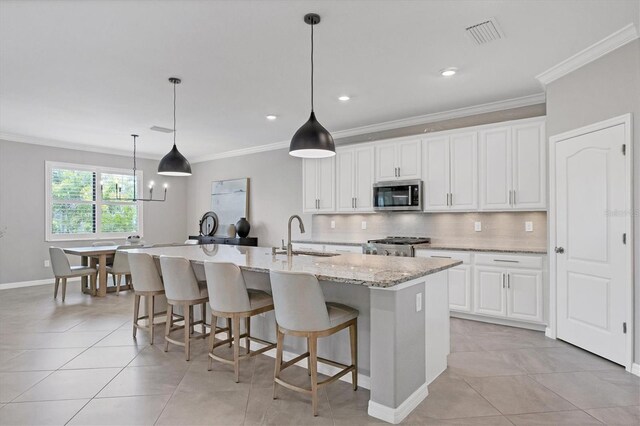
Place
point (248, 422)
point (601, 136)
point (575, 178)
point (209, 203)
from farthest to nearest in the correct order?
point (209, 203), point (575, 178), point (601, 136), point (248, 422)

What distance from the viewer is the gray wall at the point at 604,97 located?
298 cm

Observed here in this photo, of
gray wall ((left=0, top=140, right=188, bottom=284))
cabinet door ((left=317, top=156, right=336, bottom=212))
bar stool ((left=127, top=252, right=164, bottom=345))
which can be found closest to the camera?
bar stool ((left=127, top=252, right=164, bottom=345))

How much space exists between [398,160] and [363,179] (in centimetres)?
63

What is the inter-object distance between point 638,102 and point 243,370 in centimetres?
377

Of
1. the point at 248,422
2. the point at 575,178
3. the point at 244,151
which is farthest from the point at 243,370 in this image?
the point at 244,151

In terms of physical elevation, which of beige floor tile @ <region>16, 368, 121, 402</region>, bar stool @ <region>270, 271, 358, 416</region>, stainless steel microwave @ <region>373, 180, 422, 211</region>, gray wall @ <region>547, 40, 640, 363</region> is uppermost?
gray wall @ <region>547, 40, 640, 363</region>

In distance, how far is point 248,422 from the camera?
2.27 metres

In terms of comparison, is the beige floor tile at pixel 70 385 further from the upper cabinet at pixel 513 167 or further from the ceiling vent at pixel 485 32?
the upper cabinet at pixel 513 167

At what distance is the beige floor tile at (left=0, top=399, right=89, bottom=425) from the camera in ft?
7.54

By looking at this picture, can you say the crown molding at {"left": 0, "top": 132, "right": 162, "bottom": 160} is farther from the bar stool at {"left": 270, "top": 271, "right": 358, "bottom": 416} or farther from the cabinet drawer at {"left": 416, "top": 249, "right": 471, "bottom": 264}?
the bar stool at {"left": 270, "top": 271, "right": 358, "bottom": 416}

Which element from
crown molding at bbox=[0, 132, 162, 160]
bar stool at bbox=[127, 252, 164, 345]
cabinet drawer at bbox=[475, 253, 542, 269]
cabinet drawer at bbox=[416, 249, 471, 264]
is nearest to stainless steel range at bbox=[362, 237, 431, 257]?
cabinet drawer at bbox=[416, 249, 471, 264]

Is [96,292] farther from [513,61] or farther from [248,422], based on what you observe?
[513,61]

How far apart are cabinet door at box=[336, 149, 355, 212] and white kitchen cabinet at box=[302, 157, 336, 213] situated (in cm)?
9

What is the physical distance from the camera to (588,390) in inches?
106
